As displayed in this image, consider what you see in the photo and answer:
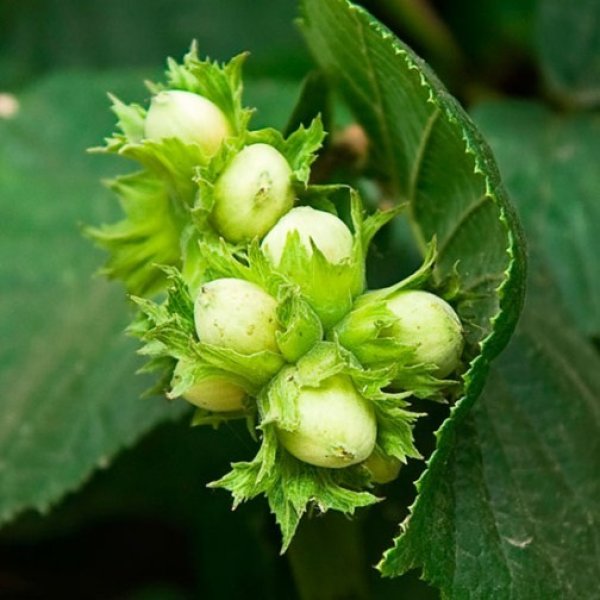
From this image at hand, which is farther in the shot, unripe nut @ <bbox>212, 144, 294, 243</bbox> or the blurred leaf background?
the blurred leaf background

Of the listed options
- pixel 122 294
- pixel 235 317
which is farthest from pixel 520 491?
pixel 122 294

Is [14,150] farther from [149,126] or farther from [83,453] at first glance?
[149,126]

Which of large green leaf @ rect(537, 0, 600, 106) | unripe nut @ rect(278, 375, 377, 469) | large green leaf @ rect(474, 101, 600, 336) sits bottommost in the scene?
large green leaf @ rect(474, 101, 600, 336)

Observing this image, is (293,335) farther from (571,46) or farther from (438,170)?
(571,46)

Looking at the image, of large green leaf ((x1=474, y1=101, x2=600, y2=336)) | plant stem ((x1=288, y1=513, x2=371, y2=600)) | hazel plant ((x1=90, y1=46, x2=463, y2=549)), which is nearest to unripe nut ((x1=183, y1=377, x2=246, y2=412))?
hazel plant ((x1=90, y1=46, x2=463, y2=549))

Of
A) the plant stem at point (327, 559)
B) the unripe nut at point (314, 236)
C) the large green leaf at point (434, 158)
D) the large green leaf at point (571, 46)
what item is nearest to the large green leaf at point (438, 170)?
the large green leaf at point (434, 158)

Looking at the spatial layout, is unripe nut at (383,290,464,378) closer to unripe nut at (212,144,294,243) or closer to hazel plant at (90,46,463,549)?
hazel plant at (90,46,463,549)
